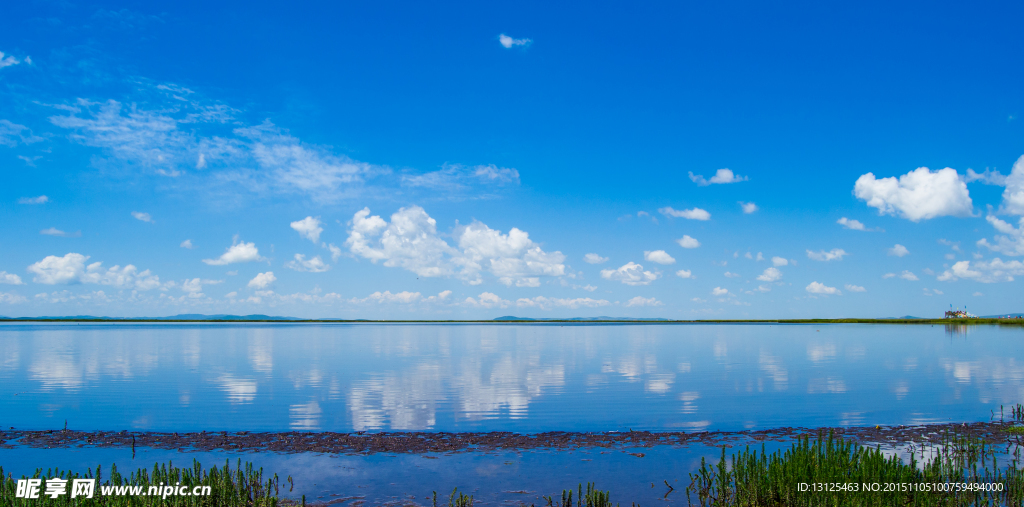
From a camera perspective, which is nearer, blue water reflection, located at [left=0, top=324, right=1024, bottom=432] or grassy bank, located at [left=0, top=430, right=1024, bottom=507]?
grassy bank, located at [left=0, top=430, right=1024, bottom=507]

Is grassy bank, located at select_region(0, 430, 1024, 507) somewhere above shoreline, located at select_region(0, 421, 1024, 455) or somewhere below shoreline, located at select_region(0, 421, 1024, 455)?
above

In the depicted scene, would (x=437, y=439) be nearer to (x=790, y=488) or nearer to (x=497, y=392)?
(x=790, y=488)

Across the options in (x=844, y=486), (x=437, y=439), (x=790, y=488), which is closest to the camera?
(x=790, y=488)

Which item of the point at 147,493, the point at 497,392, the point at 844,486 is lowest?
the point at 497,392

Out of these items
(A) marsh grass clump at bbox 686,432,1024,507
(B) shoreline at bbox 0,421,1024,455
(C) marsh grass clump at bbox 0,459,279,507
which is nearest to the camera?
(C) marsh grass clump at bbox 0,459,279,507

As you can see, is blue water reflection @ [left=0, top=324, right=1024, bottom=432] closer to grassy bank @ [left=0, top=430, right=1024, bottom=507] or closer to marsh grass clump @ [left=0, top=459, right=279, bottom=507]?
grassy bank @ [left=0, top=430, right=1024, bottom=507]

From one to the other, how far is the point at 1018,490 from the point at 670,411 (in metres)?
15.5

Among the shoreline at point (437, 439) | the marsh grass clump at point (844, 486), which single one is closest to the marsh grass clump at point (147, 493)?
the shoreline at point (437, 439)

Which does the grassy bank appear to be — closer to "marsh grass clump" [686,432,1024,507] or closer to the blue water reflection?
"marsh grass clump" [686,432,1024,507]

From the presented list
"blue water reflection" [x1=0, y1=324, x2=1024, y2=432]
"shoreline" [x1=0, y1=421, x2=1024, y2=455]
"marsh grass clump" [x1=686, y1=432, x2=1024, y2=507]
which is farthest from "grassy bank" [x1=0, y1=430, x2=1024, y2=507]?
"blue water reflection" [x1=0, y1=324, x2=1024, y2=432]

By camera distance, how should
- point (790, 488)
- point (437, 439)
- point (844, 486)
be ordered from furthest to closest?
1. point (437, 439)
2. point (844, 486)
3. point (790, 488)

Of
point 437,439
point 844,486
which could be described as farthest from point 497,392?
point 844,486

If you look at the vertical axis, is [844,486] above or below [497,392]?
above

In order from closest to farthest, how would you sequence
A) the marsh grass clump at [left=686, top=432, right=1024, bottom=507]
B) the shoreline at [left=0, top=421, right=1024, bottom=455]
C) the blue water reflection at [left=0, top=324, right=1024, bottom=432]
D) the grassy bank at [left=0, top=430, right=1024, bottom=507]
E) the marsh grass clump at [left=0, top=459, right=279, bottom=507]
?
the marsh grass clump at [left=0, top=459, right=279, bottom=507] → the grassy bank at [left=0, top=430, right=1024, bottom=507] → the marsh grass clump at [left=686, top=432, right=1024, bottom=507] → the shoreline at [left=0, top=421, right=1024, bottom=455] → the blue water reflection at [left=0, top=324, right=1024, bottom=432]
